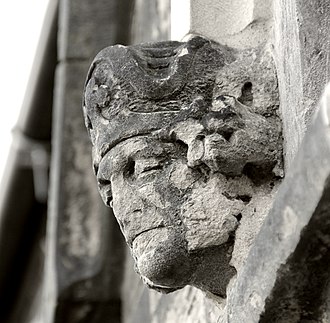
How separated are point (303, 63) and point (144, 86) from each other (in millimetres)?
196

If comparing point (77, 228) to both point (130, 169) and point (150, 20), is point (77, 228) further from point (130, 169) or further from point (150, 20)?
point (130, 169)

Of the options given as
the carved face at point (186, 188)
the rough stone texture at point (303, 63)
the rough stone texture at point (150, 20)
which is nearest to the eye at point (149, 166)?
the carved face at point (186, 188)

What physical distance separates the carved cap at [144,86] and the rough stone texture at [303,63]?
0.35 ft

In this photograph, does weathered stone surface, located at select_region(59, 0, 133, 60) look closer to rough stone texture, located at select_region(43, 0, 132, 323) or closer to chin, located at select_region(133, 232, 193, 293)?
rough stone texture, located at select_region(43, 0, 132, 323)

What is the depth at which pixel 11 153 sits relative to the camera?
12.5ft

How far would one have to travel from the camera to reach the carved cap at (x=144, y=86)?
1.39 meters

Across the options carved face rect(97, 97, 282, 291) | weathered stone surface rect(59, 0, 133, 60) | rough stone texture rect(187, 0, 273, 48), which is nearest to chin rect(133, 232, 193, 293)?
carved face rect(97, 97, 282, 291)

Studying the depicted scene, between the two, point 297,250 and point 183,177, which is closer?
point 297,250

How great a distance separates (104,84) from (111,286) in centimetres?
141

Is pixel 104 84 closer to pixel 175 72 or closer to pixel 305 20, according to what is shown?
pixel 175 72

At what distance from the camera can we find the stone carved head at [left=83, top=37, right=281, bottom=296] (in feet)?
4.40

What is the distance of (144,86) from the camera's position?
1400 millimetres

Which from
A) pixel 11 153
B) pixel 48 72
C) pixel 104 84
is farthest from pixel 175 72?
pixel 11 153

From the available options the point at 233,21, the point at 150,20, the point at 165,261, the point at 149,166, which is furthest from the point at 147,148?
the point at 150,20
